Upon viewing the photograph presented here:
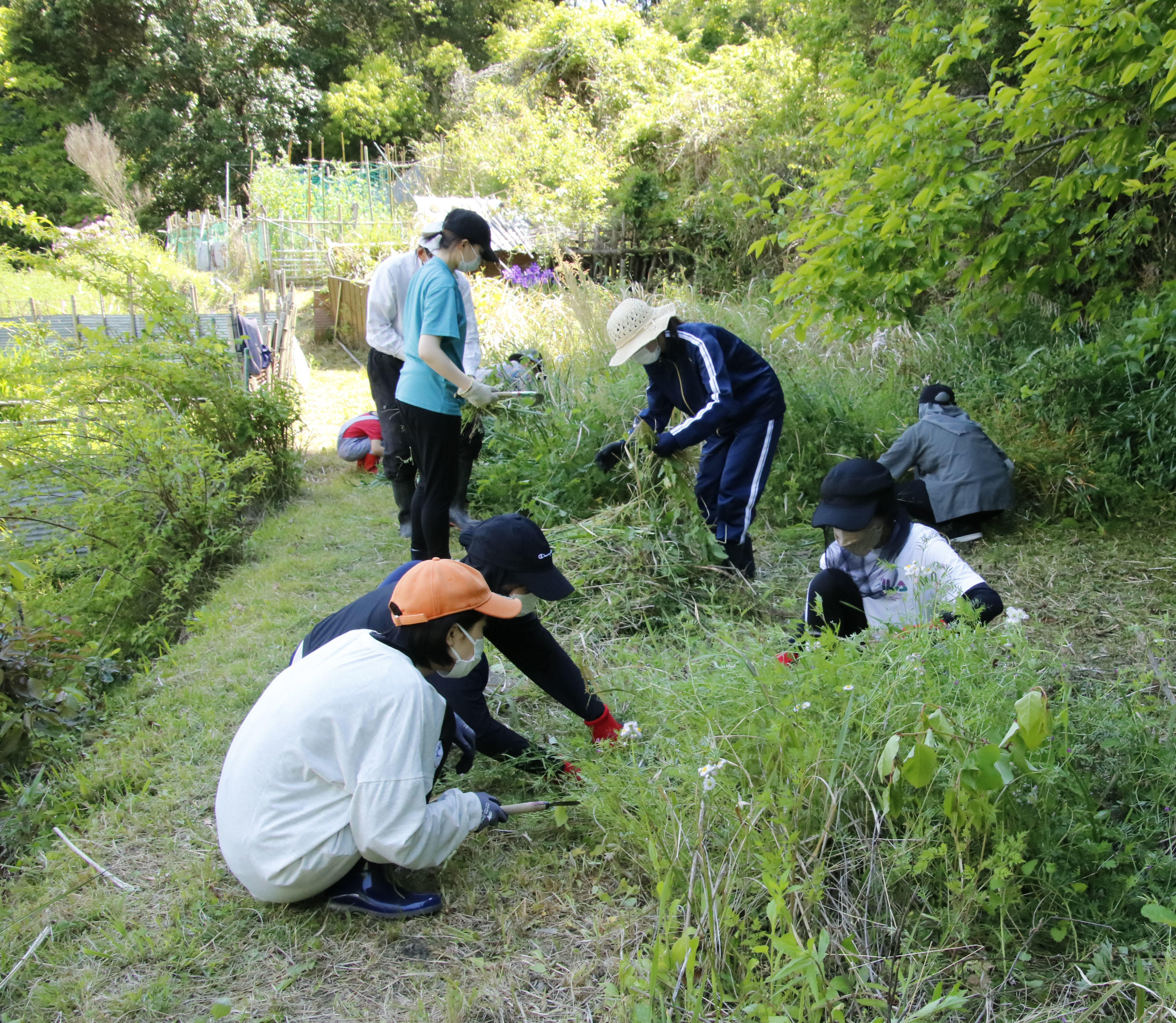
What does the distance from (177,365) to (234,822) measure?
14.8 feet

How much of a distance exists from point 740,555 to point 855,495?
53.3 inches

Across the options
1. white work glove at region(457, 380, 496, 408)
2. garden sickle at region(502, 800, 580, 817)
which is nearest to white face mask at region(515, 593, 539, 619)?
garden sickle at region(502, 800, 580, 817)

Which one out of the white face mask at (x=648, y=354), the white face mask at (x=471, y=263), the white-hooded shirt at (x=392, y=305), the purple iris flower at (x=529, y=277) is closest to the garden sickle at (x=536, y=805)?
the white face mask at (x=648, y=354)

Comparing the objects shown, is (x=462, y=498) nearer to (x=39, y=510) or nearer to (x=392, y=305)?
(x=392, y=305)

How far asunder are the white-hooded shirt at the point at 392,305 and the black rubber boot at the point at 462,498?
0.62m

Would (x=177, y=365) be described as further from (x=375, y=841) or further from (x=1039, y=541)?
(x=1039, y=541)

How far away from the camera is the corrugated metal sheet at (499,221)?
11.9 meters

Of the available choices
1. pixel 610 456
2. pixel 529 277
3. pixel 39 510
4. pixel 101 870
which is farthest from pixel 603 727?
pixel 529 277

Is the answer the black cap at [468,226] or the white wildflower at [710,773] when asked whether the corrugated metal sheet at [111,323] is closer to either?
the black cap at [468,226]

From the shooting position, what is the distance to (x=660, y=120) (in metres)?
14.4

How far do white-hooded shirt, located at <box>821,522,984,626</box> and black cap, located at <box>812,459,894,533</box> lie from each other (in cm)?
19

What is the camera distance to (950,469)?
5.06 metres

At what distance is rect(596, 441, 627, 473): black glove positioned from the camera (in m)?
4.58

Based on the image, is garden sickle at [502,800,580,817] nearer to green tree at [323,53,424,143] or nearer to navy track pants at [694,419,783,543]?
navy track pants at [694,419,783,543]
